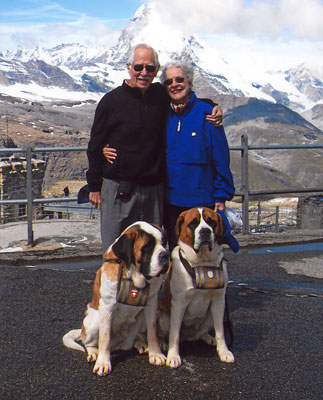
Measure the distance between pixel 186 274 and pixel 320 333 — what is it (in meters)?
1.75

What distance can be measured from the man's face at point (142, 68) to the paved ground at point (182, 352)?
204cm

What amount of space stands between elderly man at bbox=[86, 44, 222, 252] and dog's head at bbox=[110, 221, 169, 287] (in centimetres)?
85

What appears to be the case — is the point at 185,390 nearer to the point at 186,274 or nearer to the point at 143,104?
the point at 186,274

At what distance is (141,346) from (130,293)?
708 millimetres

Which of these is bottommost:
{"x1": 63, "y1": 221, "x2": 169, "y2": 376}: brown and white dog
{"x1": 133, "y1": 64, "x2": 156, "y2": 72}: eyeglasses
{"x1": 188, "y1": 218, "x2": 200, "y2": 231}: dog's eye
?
{"x1": 63, "y1": 221, "x2": 169, "y2": 376}: brown and white dog

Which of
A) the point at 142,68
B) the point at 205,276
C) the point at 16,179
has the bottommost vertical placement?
the point at 205,276

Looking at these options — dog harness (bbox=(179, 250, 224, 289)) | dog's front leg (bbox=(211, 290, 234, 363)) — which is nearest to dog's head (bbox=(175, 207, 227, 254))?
dog harness (bbox=(179, 250, 224, 289))

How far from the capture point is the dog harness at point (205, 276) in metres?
4.00

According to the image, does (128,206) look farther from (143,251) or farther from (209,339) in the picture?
(209,339)

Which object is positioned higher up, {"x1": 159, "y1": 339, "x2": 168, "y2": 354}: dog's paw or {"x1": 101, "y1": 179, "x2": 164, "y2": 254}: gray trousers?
{"x1": 101, "y1": 179, "x2": 164, "y2": 254}: gray trousers

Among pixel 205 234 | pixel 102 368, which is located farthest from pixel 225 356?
pixel 205 234

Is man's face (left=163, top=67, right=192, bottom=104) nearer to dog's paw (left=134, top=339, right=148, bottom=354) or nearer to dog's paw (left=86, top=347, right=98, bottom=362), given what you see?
dog's paw (left=134, top=339, right=148, bottom=354)

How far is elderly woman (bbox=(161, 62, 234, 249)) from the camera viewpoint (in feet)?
14.6

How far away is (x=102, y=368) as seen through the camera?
4062 millimetres
